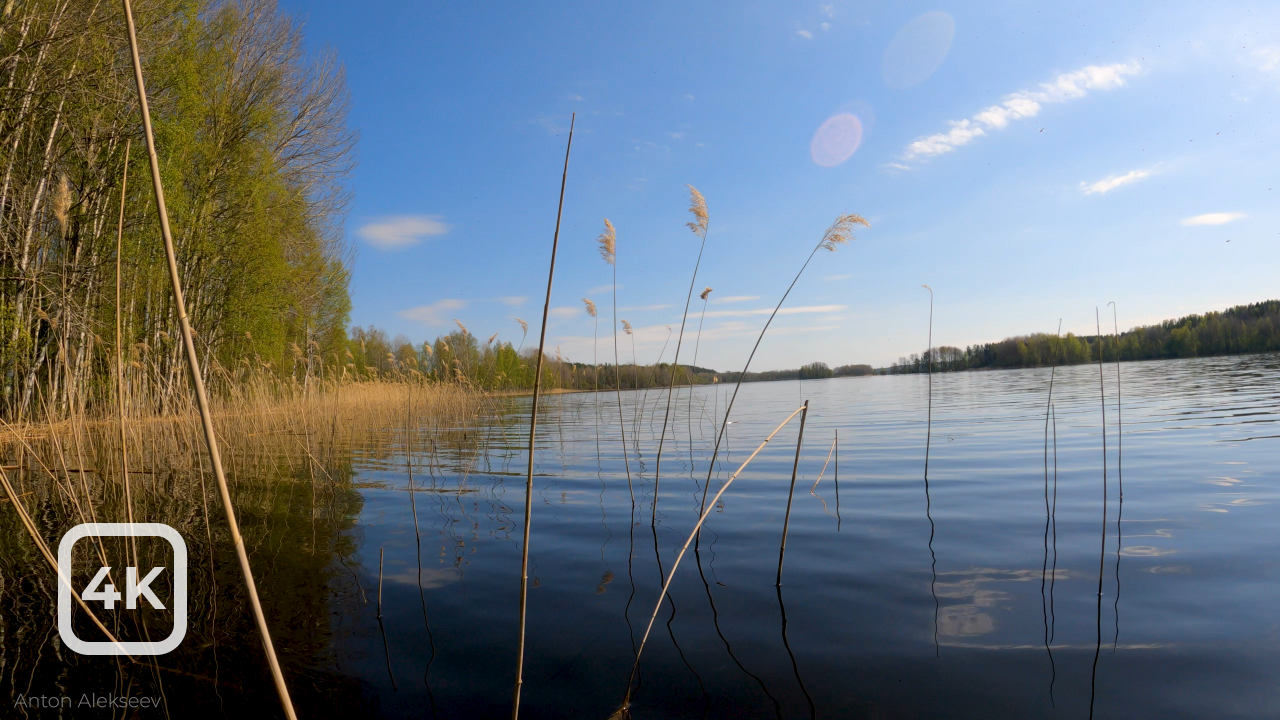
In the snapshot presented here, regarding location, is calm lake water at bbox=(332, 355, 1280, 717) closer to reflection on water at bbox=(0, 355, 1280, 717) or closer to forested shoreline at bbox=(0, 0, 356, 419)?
reflection on water at bbox=(0, 355, 1280, 717)

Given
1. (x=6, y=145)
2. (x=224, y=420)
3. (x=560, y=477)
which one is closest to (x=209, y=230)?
(x=6, y=145)

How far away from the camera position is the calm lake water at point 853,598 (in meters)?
1.86

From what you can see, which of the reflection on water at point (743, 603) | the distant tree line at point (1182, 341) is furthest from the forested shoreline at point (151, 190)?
the distant tree line at point (1182, 341)

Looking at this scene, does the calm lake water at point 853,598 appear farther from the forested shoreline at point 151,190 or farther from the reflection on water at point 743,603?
the forested shoreline at point 151,190

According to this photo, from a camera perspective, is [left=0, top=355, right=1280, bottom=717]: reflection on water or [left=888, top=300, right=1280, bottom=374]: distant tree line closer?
[left=0, top=355, right=1280, bottom=717]: reflection on water

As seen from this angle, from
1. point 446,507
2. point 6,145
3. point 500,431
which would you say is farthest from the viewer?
point 500,431

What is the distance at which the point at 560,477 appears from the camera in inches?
247

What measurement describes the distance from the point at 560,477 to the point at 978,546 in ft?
13.4

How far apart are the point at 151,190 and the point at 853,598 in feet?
52.9

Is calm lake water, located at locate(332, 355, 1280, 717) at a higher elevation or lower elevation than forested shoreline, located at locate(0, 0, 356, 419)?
lower

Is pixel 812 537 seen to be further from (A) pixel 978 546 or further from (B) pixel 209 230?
(B) pixel 209 230

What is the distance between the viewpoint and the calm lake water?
1.86 meters

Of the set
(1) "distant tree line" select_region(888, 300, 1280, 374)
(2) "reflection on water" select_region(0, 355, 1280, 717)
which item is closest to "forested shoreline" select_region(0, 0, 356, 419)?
(2) "reflection on water" select_region(0, 355, 1280, 717)

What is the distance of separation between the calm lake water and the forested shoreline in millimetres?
3310
